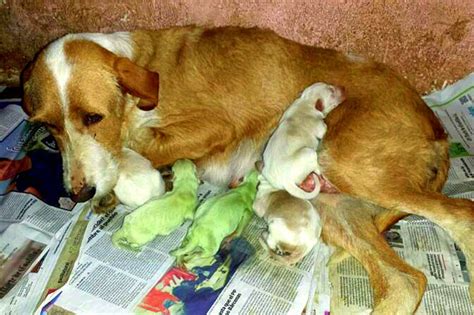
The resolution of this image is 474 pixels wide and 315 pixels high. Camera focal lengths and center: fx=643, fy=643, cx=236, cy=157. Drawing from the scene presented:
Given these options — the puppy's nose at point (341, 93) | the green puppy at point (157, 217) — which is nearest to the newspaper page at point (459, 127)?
the puppy's nose at point (341, 93)

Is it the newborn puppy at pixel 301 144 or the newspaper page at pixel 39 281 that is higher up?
the newborn puppy at pixel 301 144

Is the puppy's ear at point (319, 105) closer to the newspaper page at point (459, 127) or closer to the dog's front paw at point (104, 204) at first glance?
the newspaper page at point (459, 127)

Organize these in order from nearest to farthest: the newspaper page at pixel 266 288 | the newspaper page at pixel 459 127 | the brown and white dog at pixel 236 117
Result: the newspaper page at pixel 266 288
the brown and white dog at pixel 236 117
the newspaper page at pixel 459 127

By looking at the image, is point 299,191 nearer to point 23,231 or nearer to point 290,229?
point 290,229

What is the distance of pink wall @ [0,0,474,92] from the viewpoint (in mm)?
3008

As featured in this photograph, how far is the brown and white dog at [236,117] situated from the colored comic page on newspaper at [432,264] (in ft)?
0.17

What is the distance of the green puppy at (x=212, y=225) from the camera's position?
91.0 inches

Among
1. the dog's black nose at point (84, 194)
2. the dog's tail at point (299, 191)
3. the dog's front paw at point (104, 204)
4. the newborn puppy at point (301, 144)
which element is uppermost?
the newborn puppy at point (301, 144)

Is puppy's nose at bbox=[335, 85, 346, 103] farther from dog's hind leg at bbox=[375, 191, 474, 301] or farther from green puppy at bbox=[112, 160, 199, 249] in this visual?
green puppy at bbox=[112, 160, 199, 249]

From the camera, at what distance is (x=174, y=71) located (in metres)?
2.73

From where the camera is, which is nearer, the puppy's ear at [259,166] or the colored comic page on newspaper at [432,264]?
the colored comic page on newspaper at [432,264]

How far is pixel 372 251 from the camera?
7.78 feet

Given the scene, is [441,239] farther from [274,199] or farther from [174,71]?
[174,71]

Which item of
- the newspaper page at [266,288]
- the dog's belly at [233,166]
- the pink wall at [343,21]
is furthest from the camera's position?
the pink wall at [343,21]
